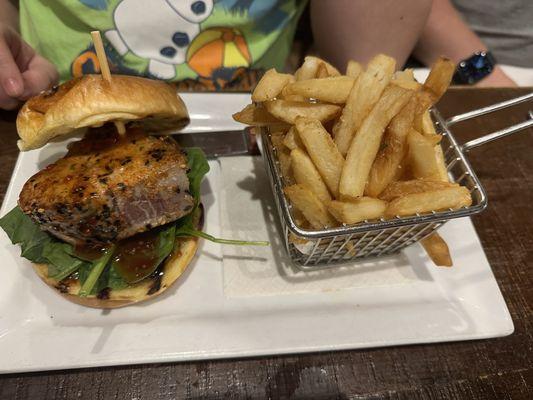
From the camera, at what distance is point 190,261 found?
1547 mm

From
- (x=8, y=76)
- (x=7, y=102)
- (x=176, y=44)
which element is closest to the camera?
(x=8, y=76)

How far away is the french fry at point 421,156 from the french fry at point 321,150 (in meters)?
0.24

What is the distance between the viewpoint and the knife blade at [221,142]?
1971 millimetres

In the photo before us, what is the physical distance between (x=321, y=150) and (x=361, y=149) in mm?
129

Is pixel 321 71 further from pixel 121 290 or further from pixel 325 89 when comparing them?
pixel 121 290

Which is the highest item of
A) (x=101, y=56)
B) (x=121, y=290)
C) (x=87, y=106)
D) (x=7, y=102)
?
(x=101, y=56)

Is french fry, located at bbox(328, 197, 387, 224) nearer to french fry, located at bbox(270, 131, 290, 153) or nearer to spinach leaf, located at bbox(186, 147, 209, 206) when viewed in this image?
french fry, located at bbox(270, 131, 290, 153)

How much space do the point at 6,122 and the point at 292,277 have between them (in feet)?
5.66

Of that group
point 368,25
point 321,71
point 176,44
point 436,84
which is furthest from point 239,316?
point 368,25

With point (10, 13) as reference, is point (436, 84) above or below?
above

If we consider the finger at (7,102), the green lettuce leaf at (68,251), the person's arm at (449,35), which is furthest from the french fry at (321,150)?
the person's arm at (449,35)

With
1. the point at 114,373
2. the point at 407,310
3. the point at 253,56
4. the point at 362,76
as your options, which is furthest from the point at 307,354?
the point at 253,56

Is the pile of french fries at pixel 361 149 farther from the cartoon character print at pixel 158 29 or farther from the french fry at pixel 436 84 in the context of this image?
the cartoon character print at pixel 158 29

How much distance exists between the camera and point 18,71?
1.69 metres
